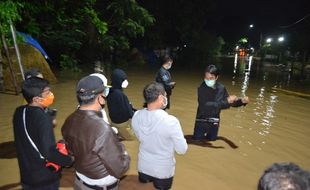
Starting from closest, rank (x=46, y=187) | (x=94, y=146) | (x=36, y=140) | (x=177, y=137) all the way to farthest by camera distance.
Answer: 1. (x=94, y=146)
2. (x=36, y=140)
3. (x=46, y=187)
4. (x=177, y=137)

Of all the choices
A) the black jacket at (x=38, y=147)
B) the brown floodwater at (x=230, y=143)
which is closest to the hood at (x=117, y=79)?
the brown floodwater at (x=230, y=143)

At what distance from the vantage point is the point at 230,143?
763 cm

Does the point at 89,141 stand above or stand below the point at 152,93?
below

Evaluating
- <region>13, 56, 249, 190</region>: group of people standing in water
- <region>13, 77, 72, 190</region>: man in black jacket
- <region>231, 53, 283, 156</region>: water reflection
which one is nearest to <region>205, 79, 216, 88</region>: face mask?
<region>231, 53, 283, 156</region>: water reflection

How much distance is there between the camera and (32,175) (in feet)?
10.4

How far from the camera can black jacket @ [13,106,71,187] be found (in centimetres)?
298

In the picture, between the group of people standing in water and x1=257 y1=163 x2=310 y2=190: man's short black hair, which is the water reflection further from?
x1=257 y1=163 x2=310 y2=190: man's short black hair

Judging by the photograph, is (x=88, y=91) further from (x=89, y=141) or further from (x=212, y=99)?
(x=212, y=99)

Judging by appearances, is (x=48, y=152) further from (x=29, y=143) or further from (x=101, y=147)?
(x=101, y=147)

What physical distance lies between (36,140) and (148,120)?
1.22 metres

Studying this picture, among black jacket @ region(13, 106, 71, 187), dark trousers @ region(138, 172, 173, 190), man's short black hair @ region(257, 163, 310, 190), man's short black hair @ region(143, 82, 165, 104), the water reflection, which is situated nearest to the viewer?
man's short black hair @ region(257, 163, 310, 190)

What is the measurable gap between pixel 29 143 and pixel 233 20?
100247 mm

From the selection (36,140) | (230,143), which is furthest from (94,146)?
(230,143)

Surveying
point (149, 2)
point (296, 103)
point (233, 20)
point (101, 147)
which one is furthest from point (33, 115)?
point (233, 20)
